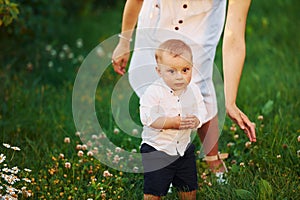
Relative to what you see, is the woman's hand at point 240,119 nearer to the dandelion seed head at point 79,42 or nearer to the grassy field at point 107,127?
the grassy field at point 107,127

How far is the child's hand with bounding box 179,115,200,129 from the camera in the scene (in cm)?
260

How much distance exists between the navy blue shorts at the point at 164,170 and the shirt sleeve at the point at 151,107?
154 mm

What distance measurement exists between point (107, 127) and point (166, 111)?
4.31 feet

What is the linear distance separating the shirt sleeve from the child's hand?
10 cm

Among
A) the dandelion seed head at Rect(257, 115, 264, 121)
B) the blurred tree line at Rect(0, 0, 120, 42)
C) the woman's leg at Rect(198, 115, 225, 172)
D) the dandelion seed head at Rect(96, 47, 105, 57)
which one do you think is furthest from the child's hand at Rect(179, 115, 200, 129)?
the dandelion seed head at Rect(96, 47, 105, 57)

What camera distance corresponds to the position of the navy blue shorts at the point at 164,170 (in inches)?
105

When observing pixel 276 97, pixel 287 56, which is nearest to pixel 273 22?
pixel 287 56

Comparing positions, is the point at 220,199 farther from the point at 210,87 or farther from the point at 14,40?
the point at 14,40

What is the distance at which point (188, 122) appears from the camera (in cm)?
Result: 261

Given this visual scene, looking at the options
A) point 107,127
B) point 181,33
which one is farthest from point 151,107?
point 107,127

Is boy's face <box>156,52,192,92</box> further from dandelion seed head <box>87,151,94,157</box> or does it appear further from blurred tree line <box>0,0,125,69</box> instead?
blurred tree line <box>0,0,125,69</box>

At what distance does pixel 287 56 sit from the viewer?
5043mm

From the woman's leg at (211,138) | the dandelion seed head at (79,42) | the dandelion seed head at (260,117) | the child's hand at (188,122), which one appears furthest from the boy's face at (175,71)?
the dandelion seed head at (79,42)

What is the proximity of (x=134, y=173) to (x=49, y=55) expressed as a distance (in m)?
2.14
